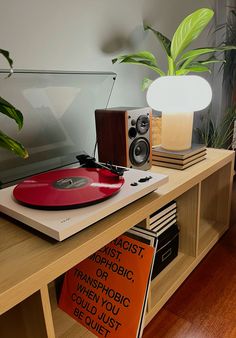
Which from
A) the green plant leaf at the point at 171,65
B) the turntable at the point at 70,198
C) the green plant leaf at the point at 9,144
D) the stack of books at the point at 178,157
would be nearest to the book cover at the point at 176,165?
the stack of books at the point at 178,157

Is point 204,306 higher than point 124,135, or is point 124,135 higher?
point 124,135

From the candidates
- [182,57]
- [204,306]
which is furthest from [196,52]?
[204,306]

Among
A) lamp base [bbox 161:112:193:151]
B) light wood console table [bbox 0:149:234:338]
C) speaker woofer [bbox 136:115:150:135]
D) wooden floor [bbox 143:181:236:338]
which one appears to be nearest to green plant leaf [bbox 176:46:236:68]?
lamp base [bbox 161:112:193:151]

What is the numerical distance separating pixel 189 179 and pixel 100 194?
0.50 m

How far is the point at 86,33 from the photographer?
49.9 inches

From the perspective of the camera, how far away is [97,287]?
94 cm

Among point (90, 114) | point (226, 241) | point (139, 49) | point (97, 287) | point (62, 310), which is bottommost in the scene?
point (226, 241)

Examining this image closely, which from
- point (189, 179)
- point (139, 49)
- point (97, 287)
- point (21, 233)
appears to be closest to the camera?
point (21, 233)

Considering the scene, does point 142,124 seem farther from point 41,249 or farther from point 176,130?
point 41,249

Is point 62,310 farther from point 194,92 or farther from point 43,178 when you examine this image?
point 194,92

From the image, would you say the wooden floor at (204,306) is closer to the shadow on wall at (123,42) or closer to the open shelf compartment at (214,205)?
the open shelf compartment at (214,205)

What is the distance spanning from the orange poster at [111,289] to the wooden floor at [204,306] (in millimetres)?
301

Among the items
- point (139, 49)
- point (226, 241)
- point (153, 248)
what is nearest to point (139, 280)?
point (153, 248)

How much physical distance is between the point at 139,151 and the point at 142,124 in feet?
0.40
